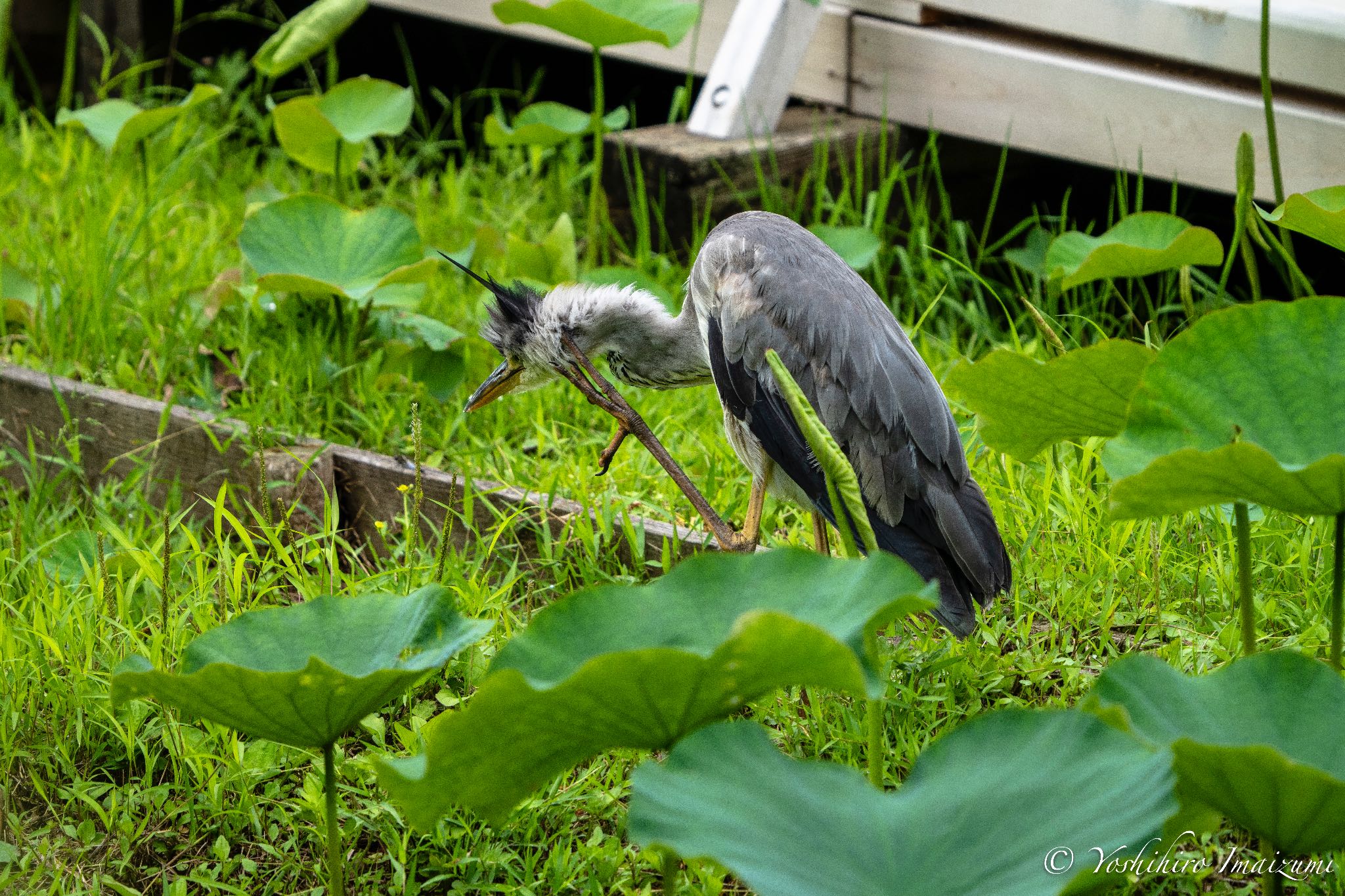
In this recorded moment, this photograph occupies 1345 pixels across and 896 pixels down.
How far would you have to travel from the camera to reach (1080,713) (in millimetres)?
1491

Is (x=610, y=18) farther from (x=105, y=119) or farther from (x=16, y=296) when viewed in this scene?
(x=16, y=296)

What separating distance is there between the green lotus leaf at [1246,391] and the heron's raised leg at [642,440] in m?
0.74

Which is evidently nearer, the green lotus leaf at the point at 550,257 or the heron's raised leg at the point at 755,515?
the heron's raised leg at the point at 755,515

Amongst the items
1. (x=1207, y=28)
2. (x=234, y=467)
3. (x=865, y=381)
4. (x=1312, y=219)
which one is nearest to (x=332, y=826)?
(x=865, y=381)

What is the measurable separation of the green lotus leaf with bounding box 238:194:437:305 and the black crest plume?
1.54 ft

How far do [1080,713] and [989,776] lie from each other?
0.13 meters

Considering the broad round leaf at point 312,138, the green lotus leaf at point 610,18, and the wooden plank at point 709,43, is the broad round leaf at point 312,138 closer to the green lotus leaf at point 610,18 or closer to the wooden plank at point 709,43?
the green lotus leaf at point 610,18

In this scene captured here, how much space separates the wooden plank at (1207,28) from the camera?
3.38 meters

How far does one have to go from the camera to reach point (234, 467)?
324 cm

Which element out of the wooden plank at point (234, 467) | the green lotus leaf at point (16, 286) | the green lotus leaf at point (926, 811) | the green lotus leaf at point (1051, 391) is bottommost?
the wooden plank at point (234, 467)

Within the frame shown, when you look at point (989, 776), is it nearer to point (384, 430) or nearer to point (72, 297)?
point (384, 430)

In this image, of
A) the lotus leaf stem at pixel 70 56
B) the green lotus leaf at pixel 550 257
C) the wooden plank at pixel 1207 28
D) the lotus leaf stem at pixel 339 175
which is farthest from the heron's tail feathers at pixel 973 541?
the lotus leaf stem at pixel 70 56

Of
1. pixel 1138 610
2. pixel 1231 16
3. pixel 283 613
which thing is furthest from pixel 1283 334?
pixel 1231 16

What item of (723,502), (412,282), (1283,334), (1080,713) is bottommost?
(723,502)
